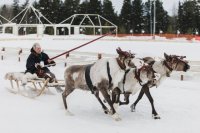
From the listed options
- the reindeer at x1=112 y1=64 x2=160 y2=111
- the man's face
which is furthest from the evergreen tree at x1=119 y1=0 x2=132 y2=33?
the reindeer at x1=112 y1=64 x2=160 y2=111

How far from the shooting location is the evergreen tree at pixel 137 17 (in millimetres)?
92625

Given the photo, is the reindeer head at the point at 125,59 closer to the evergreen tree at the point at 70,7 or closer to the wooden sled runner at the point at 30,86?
the wooden sled runner at the point at 30,86

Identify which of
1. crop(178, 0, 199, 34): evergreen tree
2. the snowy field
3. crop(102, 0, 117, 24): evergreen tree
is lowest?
the snowy field

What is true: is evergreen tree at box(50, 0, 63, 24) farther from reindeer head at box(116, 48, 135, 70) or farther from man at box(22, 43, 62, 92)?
reindeer head at box(116, 48, 135, 70)

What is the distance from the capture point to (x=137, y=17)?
305 ft

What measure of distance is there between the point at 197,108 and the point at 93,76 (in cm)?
289

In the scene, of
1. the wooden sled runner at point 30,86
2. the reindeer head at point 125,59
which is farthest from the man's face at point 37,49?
the reindeer head at point 125,59

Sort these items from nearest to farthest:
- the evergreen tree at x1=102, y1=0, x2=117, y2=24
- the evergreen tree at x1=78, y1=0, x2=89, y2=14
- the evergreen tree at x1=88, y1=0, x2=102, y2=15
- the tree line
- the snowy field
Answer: the snowy field, the tree line, the evergreen tree at x1=88, y1=0, x2=102, y2=15, the evergreen tree at x1=102, y1=0, x2=117, y2=24, the evergreen tree at x1=78, y1=0, x2=89, y2=14

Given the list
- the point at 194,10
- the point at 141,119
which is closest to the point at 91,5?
the point at 194,10

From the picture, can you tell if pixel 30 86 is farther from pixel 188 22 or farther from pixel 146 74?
pixel 188 22

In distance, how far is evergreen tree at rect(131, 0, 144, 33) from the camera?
92.6m

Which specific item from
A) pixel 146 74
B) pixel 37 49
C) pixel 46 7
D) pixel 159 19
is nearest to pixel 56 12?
pixel 46 7

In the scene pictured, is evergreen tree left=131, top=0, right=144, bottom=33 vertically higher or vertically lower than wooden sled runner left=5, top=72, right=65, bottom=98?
higher

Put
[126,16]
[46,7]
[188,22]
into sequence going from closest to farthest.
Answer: [188,22] → [126,16] → [46,7]
